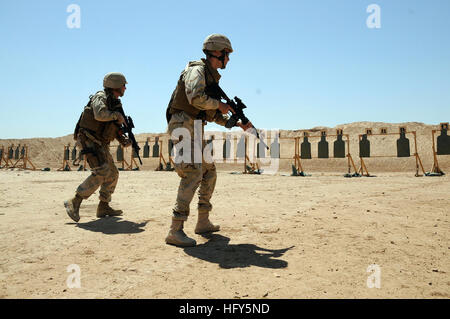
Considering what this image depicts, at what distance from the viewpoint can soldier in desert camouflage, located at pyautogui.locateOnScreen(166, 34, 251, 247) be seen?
9.35ft

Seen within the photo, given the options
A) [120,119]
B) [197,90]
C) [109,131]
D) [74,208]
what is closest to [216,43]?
[197,90]

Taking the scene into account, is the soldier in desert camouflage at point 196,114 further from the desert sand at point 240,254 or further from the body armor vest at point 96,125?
the body armor vest at point 96,125

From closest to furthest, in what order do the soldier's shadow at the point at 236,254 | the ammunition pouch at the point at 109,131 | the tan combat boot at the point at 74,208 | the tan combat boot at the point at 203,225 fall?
1. the soldier's shadow at the point at 236,254
2. the tan combat boot at the point at 203,225
3. the tan combat boot at the point at 74,208
4. the ammunition pouch at the point at 109,131

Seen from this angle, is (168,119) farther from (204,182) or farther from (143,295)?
(143,295)

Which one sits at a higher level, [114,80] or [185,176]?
[114,80]

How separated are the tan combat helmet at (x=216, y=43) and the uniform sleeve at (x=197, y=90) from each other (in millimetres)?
339

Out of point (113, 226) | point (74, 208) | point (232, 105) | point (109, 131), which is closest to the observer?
point (232, 105)

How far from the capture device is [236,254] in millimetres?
2598

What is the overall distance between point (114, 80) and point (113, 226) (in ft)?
6.21

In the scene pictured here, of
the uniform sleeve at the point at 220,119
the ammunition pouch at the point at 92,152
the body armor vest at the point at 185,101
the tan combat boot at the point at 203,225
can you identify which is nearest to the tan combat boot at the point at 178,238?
the tan combat boot at the point at 203,225

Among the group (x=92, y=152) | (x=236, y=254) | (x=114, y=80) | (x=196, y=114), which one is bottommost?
(x=236, y=254)

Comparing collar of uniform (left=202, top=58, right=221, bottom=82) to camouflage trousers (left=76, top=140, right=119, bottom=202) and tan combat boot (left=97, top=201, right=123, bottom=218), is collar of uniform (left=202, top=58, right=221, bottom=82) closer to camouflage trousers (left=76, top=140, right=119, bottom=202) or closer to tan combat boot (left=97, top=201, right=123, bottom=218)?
camouflage trousers (left=76, top=140, right=119, bottom=202)

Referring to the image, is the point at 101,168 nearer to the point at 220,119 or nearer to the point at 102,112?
the point at 102,112

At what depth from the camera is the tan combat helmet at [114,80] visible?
13.7 ft
